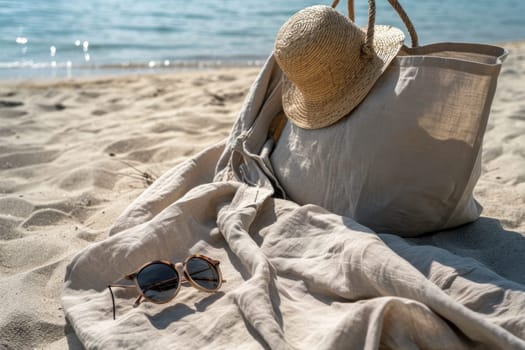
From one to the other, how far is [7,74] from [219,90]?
2969 millimetres

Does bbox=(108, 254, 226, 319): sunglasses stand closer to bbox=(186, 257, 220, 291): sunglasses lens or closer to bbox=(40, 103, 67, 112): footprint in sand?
bbox=(186, 257, 220, 291): sunglasses lens

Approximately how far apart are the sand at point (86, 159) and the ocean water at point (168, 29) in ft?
6.14

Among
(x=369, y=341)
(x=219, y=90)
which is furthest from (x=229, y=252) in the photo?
(x=219, y=90)

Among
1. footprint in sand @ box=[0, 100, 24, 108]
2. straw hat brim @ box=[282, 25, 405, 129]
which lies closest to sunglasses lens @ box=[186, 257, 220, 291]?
straw hat brim @ box=[282, 25, 405, 129]

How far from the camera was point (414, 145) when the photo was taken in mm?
2297

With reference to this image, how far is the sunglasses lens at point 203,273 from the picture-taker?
2074 mm

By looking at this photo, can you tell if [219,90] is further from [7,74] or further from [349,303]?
[349,303]

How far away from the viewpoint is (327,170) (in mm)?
2488

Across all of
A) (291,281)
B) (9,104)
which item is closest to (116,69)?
(9,104)

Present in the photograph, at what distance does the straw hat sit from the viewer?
2.43 meters

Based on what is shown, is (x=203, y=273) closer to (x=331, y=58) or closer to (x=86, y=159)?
(x=331, y=58)

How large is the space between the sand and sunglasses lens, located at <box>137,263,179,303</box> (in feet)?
1.01

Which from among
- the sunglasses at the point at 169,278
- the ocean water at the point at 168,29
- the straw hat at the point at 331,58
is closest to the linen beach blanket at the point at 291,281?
the sunglasses at the point at 169,278

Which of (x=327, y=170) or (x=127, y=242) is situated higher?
(x=327, y=170)
